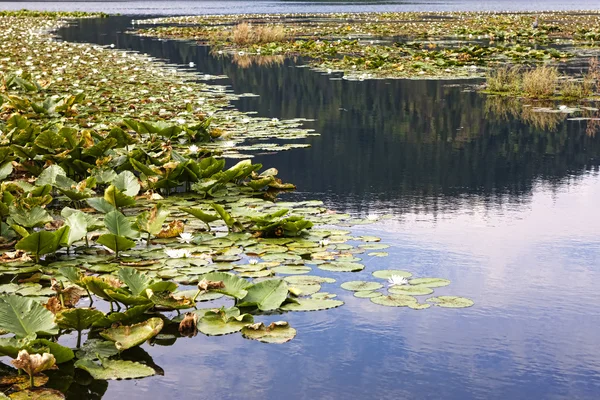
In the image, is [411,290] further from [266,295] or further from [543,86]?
[543,86]

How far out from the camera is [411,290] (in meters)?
5.55

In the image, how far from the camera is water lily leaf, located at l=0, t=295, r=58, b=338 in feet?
14.5

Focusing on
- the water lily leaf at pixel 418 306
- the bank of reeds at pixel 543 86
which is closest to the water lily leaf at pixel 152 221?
the water lily leaf at pixel 418 306

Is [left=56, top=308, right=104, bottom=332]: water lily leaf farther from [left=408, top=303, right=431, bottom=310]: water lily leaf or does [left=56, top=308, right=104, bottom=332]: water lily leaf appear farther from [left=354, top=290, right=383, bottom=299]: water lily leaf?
[left=408, top=303, right=431, bottom=310]: water lily leaf

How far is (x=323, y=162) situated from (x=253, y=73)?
39.4 feet

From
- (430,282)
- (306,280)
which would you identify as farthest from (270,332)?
(430,282)

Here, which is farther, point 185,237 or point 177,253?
point 185,237

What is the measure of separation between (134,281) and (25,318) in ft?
2.58

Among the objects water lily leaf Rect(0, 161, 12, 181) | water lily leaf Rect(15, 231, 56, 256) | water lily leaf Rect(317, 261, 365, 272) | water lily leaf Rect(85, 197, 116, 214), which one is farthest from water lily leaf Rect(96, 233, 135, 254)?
water lily leaf Rect(0, 161, 12, 181)

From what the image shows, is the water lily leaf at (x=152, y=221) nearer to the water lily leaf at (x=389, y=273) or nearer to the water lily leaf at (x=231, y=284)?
the water lily leaf at (x=231, y=284)

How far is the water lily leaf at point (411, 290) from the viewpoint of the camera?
18.1 feet

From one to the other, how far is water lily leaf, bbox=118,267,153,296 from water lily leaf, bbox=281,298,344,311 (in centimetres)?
90

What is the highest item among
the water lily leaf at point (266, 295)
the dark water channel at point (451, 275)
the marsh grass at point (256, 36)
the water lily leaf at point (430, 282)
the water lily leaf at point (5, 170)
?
the marsh grass at point (256, 36)

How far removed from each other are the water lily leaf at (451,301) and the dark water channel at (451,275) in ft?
0.22
